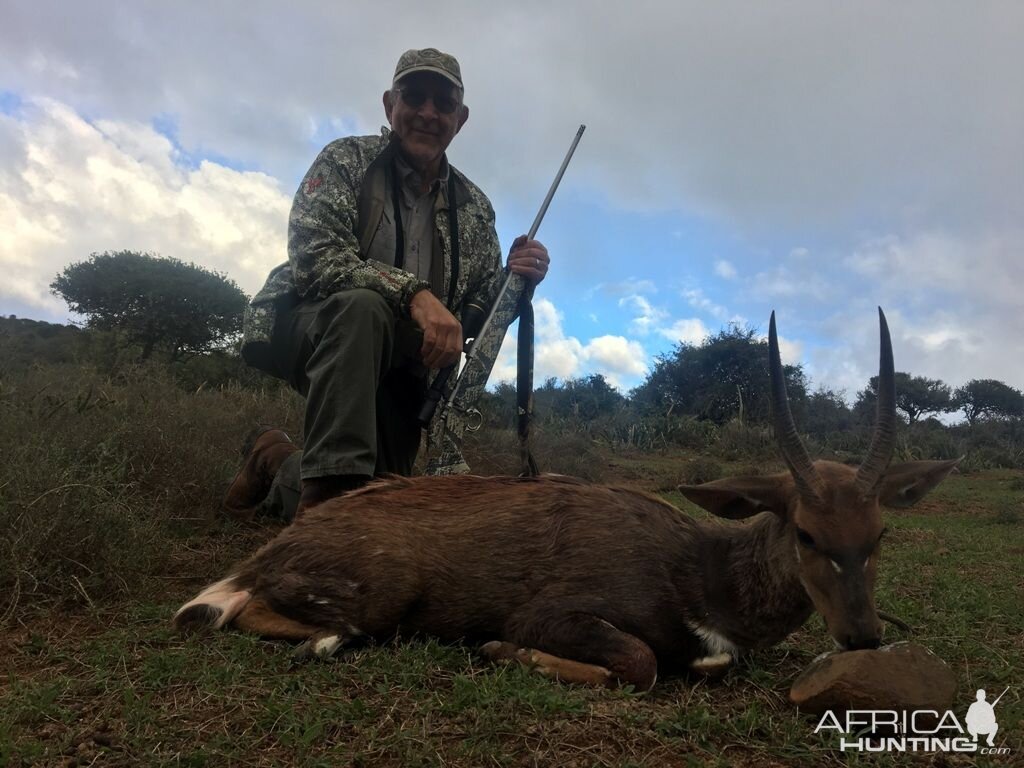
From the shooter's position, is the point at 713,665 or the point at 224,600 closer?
the point at 713,665

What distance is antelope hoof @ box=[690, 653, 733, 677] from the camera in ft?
9.72

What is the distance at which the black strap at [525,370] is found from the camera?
500 centimetres

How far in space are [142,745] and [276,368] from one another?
2923mm

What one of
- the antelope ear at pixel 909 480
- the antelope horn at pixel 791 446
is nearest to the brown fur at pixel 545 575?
the antelope horn at pixel 791 446

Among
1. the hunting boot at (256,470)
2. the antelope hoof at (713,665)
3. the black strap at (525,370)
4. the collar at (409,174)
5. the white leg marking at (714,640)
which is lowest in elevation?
the antelope hoof at (713,665)

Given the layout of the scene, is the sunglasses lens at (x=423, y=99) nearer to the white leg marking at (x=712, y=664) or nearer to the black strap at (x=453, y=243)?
the black strap at (x=453, y=243)

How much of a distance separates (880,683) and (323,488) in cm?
271

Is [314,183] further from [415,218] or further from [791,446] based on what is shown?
[791,446]

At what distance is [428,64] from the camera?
15.4 ft

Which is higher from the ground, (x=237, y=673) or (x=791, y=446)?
(x=791, y=446)

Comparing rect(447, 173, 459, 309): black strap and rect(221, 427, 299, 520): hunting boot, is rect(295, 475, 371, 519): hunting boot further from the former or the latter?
rect(447, 173, 459, 309): black strap

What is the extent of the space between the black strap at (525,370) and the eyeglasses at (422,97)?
4.39 feet

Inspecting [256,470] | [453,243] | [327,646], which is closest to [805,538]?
[327,646]

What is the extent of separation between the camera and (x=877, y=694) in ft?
7.73
